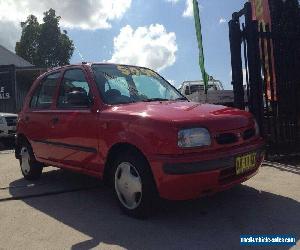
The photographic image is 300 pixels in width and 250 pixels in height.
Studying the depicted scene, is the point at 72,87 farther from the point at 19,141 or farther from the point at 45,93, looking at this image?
the point at 19,141

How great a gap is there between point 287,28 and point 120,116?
257 inches

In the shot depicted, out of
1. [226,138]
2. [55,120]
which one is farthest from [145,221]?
[55,120]

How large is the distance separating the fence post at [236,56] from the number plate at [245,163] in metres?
3.16

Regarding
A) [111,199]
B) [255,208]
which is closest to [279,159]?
[255,208]

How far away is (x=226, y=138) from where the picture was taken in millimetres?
4254

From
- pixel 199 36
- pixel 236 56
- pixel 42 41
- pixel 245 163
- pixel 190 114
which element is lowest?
pixel 245 163

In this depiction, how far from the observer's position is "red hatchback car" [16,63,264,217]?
4.00m

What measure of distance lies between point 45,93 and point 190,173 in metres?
3.12

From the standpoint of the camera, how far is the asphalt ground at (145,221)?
12.6 feet

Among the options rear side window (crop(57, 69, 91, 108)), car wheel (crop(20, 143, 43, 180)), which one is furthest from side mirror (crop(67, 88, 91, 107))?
car wheel (crop(20, 143, 43, 180))

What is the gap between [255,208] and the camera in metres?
4.59

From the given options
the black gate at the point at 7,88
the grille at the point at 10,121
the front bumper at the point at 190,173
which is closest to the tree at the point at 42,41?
the black gate at the point at 7,88

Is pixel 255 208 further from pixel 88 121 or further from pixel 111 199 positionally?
pixel 88 121

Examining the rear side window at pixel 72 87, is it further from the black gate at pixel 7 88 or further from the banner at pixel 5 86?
the banner at pixel 5 86
